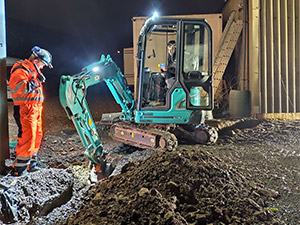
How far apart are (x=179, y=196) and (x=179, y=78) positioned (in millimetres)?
2832

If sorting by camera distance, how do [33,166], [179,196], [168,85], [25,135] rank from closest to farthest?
[179,196], [25,135], [33,166], [168,85]

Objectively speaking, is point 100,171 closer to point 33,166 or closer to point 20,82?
point 33,166

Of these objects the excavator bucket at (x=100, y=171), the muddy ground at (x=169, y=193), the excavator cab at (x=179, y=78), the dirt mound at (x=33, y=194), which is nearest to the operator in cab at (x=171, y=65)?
the excavator cab at (x=179, y=78)

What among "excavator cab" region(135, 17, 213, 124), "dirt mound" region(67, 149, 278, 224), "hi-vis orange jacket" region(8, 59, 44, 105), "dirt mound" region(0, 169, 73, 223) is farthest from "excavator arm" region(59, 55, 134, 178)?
"excavator cab" region(135, 17, 213, 124)

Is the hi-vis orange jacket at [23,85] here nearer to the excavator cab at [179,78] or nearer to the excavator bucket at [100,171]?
the excavator bucket at [100,171]

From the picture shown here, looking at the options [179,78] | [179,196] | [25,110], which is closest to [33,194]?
[25,110]

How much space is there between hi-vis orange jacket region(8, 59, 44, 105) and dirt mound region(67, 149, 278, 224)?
5.42ft

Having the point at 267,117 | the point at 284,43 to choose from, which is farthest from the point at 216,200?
the point at 284,43

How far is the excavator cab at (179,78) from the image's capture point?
18.0ft

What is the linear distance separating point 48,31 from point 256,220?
30060mm

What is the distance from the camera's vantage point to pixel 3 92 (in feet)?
13.0

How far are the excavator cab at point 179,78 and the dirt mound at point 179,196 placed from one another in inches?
69.4

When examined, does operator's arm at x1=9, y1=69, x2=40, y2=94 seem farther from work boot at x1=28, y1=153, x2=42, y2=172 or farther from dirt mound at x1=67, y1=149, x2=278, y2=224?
dirt mound at x1=67, y1=149, x2=278, y2=224

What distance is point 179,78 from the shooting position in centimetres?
551
